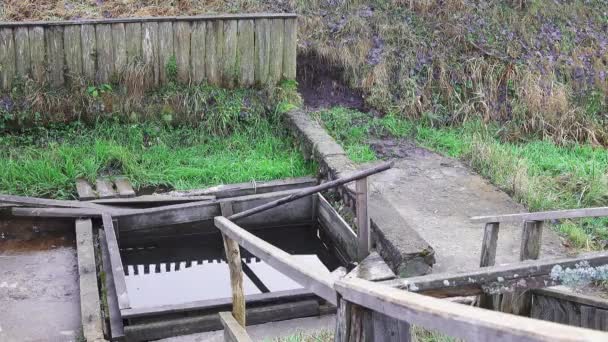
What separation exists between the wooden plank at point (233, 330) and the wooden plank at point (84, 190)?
3.30 metres

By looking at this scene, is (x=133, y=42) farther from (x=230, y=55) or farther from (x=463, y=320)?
(x=463, y=320)

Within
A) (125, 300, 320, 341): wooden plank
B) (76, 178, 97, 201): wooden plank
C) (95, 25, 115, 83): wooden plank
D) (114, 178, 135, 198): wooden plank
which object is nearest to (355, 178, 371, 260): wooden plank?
(125, 300, 320, 341): wooden plank

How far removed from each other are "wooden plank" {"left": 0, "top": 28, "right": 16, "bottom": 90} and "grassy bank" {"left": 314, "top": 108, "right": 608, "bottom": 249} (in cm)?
368

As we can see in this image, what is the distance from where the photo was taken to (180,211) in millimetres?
6621

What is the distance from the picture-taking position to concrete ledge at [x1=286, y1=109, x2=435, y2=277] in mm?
5078

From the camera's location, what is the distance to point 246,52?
8516 millimetres

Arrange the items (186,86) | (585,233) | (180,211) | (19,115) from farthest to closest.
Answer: (186,86) → (19,115) → (180,211) → (585,233)

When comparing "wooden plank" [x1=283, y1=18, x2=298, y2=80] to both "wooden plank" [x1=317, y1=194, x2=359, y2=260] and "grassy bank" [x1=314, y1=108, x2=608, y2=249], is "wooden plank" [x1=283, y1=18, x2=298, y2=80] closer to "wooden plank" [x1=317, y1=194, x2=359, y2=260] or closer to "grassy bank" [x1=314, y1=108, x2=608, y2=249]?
"grassy bank" [x1=314, y1=108, x2=608, y2=249]

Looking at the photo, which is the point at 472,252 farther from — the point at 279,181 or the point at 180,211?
the point at 180,211

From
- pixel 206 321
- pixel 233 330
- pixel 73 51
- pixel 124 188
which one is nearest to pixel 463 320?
pixel 233 330

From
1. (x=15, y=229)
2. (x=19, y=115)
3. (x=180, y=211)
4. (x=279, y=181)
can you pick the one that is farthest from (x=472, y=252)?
(x=19, y=115)

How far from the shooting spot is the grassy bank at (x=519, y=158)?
6.67 m

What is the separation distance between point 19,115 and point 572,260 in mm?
6717

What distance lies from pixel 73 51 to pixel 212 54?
1.64 metres
